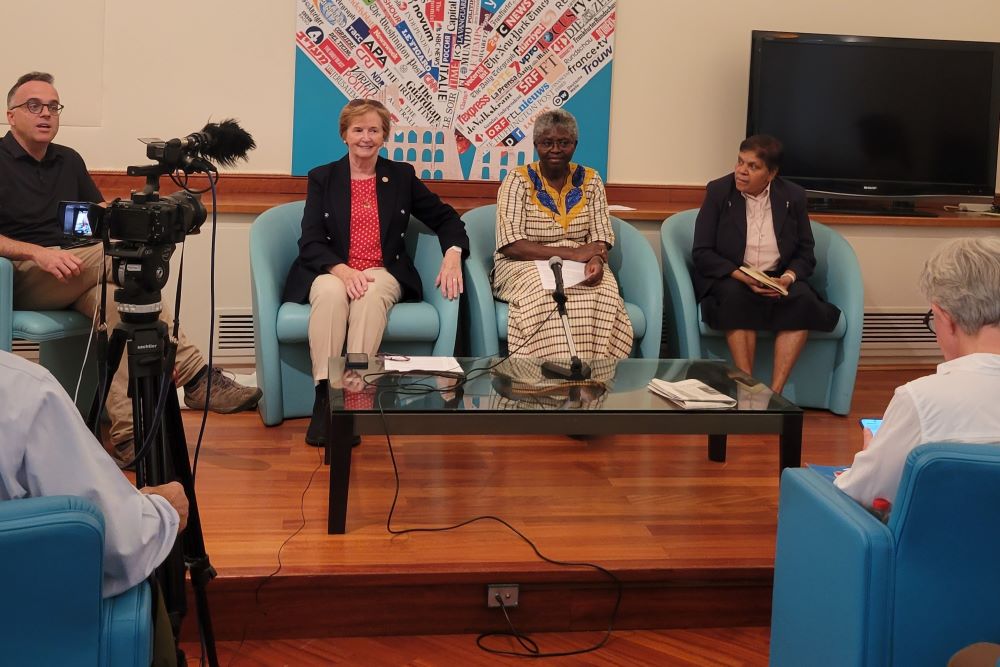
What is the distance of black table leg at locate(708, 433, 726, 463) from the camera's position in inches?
156

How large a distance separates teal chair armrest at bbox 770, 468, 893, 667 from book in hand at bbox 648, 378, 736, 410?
91 cm

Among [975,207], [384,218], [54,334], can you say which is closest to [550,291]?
[384,218]

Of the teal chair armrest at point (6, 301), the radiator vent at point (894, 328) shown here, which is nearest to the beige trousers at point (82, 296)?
the teal chair armrest at point (6, 301)

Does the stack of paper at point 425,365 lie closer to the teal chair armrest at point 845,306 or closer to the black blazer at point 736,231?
the black blazer at point 736,231

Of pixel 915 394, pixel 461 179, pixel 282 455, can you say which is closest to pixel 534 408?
pixel 282 455

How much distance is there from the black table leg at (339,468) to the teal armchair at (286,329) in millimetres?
1130

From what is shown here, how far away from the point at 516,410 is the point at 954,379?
4.55ft

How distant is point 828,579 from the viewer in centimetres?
209

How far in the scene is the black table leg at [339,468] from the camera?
3.05m

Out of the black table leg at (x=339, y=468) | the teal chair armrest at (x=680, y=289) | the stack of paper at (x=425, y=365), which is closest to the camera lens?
the black table leg at (x=339, y=468)

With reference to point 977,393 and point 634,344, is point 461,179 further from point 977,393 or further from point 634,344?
point 977,393

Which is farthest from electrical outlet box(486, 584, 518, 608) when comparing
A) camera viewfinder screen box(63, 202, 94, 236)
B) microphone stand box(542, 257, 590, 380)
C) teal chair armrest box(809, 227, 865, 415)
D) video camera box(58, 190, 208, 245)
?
teal chair armrest box(809, 227, 865, 415)

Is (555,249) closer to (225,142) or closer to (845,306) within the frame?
(845,306)

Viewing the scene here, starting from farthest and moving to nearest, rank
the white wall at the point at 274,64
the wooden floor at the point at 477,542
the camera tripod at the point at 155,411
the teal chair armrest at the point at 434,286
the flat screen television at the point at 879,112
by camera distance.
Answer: the flat screen television at the point at 879,112 → the white wall at the point at 274,64 → the teal chair armrest at the point at 434,286 → the wooden floor at the point at 477,542 → the camera tripod at the point at 155,411
